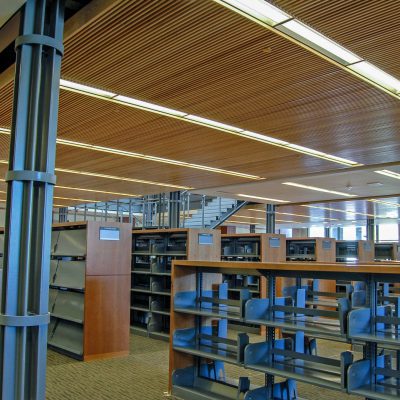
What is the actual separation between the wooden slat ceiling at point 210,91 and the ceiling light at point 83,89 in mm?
151

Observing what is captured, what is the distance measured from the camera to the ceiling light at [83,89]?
441 cm

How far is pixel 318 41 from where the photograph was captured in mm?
3469

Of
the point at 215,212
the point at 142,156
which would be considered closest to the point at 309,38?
the point at 142,156

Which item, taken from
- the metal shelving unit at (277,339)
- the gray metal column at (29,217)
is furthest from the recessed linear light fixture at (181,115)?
the gray metal column at (29,217)

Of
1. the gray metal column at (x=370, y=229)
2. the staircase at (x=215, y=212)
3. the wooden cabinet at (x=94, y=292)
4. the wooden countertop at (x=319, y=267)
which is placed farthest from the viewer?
the gray metal column at (x=370, y=229)

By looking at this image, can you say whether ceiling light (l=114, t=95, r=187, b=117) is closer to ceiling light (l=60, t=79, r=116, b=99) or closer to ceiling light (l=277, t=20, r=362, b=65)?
ceiling light (l=60, t=79, r=116, b=99)

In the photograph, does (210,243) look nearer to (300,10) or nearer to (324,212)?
(300,10)

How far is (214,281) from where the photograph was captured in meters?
5.55

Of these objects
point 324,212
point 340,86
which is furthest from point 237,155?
point 324,212

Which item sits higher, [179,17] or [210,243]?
[179,17]

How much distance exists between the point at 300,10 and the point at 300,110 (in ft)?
6.74

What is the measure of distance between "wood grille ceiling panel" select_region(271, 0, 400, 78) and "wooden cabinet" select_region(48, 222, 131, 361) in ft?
15.5

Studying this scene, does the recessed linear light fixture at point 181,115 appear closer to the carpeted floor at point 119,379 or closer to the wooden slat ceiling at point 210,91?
the wooden slat ceiling at point 210,91

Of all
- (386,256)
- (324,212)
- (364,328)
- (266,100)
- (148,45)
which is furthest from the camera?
(324,212)
